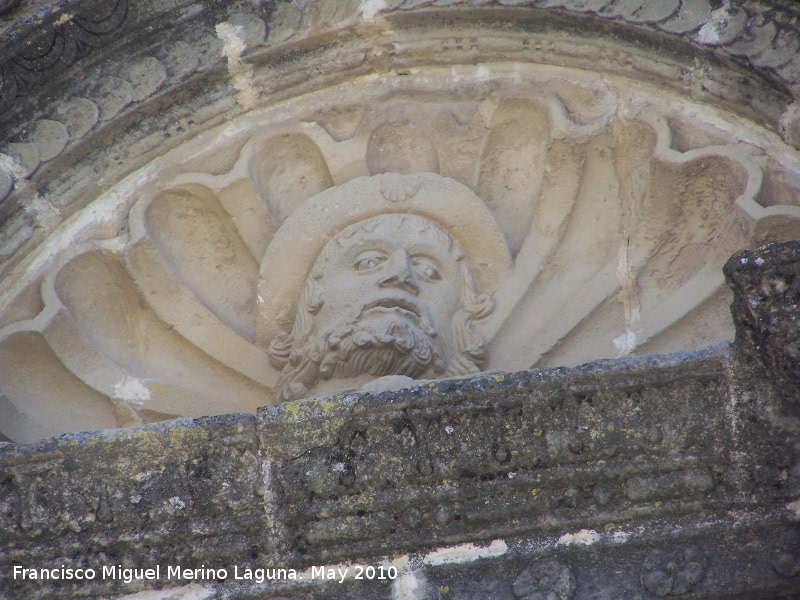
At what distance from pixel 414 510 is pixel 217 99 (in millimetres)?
2106

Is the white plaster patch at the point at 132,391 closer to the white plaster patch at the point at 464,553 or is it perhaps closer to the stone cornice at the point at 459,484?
the stone cornice at the point at 459,484

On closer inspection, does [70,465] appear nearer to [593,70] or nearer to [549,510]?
[549,510]

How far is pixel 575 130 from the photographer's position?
4.20m

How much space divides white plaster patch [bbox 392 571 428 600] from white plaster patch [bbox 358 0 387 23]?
A: 2368 millimetres

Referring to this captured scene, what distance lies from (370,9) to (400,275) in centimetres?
119

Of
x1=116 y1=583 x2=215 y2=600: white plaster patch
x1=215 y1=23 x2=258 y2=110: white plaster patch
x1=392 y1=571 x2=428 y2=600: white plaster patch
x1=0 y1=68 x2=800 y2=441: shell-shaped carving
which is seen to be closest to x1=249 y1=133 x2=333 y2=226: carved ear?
x1=0 y1=68 x2=800 y2=441: shell-shaped carving

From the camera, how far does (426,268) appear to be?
4.07 meters

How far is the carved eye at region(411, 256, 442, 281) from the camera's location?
13.3 feet

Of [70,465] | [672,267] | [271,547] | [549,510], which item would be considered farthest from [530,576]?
[672,267]

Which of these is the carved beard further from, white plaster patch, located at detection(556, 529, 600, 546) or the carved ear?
white plaster patch, located at detection(556, 529, 600, 546)

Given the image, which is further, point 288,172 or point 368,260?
point 288,172

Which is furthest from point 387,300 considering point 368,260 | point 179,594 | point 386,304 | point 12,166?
point 12,166

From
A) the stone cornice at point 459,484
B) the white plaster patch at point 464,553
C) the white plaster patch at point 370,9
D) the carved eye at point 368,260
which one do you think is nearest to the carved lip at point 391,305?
the carved eye at point 368,260

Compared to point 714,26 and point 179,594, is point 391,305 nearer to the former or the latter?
point 179,594
